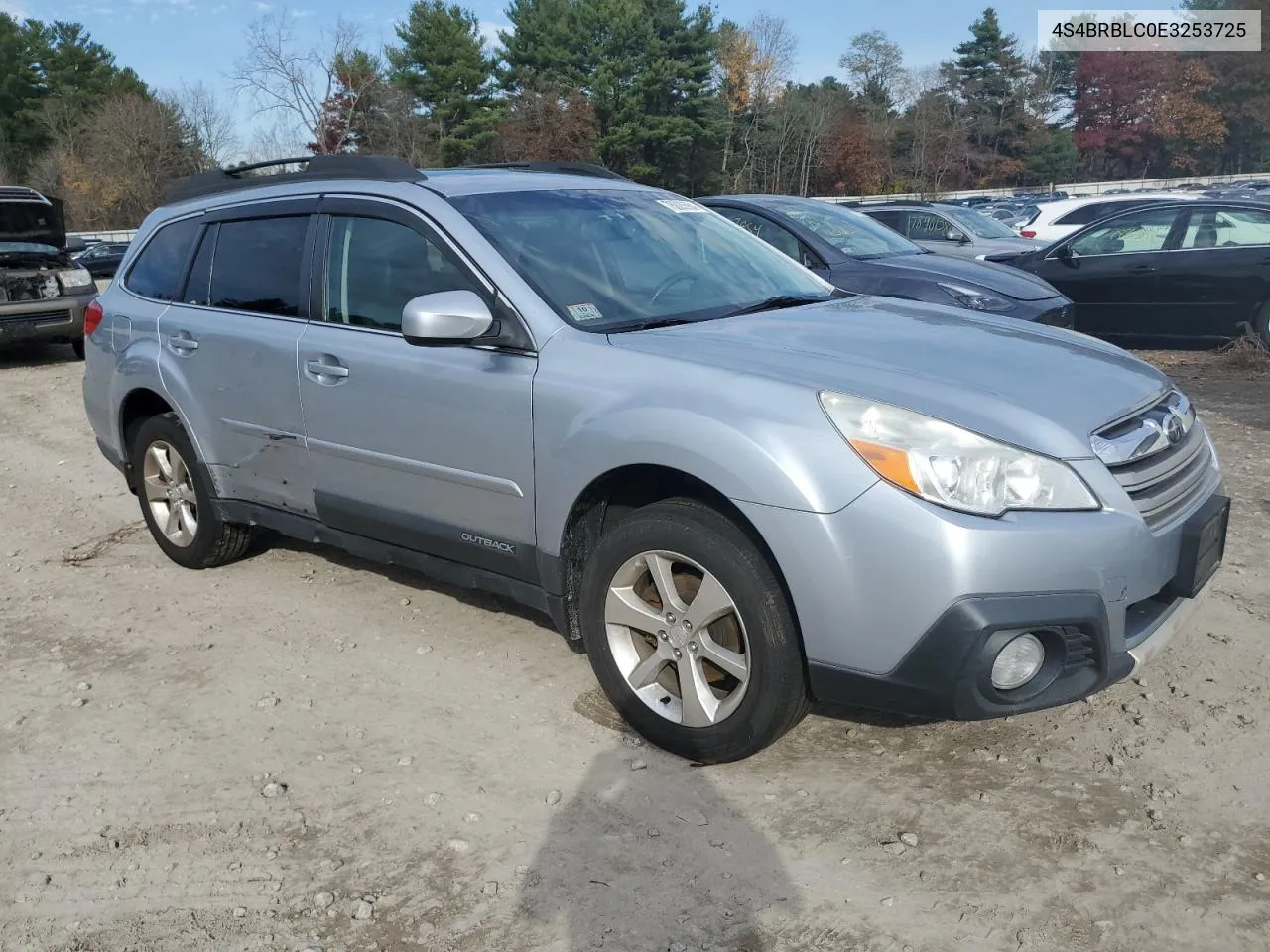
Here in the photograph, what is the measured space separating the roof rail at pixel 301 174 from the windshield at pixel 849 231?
4876 mm

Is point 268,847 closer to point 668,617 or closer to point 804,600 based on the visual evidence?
point 668,617

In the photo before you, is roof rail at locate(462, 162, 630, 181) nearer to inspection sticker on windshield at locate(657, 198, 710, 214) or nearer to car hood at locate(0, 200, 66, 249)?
inspection sticker on windshield at locate(657, 198, 710, 214)

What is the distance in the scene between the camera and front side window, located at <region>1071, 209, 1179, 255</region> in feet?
33.7

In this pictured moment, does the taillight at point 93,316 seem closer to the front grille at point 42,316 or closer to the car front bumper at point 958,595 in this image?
the car front bumper at point 958,595

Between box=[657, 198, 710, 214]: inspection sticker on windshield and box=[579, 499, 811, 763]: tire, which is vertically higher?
box=[657, 198, 710, 214]: inspection sticker on windshield

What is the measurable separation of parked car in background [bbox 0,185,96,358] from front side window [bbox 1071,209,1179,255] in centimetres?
1092

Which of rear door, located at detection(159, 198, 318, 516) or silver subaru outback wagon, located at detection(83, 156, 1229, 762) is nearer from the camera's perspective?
silver subaru outback wagon, located at detection(83, 156, 1229, 762)

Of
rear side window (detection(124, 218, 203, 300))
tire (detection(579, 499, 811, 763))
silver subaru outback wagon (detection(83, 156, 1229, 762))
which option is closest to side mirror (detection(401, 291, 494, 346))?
silver subaru outback wagon (detection(83, 156, 1229, 762))

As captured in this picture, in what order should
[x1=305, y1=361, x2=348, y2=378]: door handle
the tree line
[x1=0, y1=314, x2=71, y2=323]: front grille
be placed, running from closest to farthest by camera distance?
[x1=305, y1=361, x2=348, y2=378]: door handle < [x1=0, y1=314, x2=71, y2=323]: front grille < the tree line

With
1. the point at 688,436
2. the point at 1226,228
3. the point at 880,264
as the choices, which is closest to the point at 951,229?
the point at 1226,228

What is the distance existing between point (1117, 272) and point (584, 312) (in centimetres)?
838


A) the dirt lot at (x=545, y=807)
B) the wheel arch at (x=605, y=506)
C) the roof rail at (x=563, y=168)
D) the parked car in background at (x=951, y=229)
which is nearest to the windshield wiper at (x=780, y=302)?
the wheel arch at (x=605, y=506)

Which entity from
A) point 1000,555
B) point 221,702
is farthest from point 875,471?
point 221,702

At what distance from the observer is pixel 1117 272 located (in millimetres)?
10391
